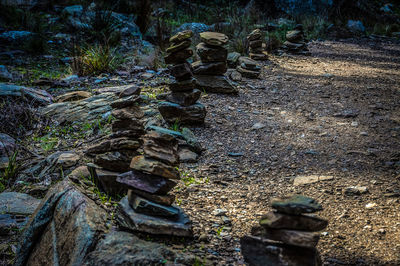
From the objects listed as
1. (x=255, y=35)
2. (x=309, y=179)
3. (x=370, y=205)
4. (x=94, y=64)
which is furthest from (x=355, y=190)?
(x=94, y=64)

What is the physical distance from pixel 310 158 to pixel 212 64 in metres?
2.34

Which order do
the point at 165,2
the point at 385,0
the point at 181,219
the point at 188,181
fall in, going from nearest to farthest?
1. the point at 181,219
2. the point at 188,181
3. the point at 165,2
4. the point at 385,0

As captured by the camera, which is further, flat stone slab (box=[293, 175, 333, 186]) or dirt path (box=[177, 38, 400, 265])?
flat stone slab (box=[293, 175, 333, 186])

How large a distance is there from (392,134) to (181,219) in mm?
2800

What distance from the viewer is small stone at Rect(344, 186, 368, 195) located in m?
2.60

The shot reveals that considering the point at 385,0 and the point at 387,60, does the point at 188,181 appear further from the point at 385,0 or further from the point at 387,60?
the point at 385,0

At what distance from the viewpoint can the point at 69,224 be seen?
6.97 feet

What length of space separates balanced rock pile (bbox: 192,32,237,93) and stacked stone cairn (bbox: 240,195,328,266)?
3.65 metres

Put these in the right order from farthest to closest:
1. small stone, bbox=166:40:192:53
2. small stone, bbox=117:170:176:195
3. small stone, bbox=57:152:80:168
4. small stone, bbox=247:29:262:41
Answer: small stone, bbox=247:29:262:41 → small stone, bbox=166:40:192:53 → small stone, bbox=57:152:80:168 → small stone, bbox=117:170:176:195

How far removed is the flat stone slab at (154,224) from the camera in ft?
6.53

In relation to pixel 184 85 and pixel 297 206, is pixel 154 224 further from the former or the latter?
pixel 184 85

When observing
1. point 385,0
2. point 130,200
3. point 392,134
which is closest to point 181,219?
point 130,200

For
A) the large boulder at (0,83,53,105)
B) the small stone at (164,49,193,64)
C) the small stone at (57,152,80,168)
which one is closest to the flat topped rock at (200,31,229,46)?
the small stone at (164,49,193,64)

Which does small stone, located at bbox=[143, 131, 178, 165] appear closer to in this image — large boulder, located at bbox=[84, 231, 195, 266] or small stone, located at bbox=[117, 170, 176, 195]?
small stone, located at bbox=[117, 170, 176, 195]
